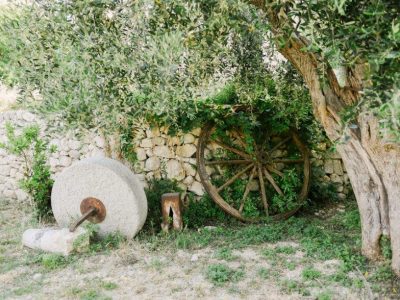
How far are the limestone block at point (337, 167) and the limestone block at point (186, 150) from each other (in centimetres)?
252

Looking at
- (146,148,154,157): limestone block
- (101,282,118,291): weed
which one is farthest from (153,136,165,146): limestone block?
(101,282,118,291): weed

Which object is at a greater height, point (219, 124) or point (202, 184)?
point (219, 124)

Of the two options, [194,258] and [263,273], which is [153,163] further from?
[263,273]

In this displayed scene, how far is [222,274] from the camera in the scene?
210 inches

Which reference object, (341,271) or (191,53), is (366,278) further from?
(191,53)

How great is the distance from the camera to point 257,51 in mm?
6539

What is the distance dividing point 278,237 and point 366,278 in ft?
5.44

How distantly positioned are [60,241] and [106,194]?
923 millimetres

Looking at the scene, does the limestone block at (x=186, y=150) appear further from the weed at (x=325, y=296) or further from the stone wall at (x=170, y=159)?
the weed at (x=325, y=296)

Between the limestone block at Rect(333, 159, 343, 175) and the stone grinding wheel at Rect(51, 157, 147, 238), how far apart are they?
3.54 metres

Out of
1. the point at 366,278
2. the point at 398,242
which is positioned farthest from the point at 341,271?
the point at 398,242

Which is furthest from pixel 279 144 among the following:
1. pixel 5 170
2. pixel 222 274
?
pixel 5 170

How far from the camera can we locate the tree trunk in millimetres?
4922

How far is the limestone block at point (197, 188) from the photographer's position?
26.3 ft
